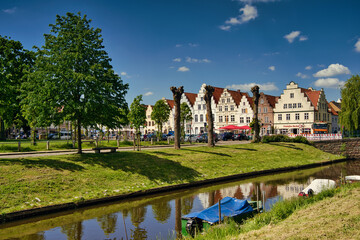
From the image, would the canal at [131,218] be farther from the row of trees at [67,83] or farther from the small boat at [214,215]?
the row of trees at [67,83]

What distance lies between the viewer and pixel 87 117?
2648 cm

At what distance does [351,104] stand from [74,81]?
55009 mm

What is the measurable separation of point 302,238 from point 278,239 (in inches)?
29.2

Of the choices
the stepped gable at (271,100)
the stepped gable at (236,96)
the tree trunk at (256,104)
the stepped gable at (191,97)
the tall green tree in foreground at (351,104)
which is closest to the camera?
the tree trunk at (256,104)

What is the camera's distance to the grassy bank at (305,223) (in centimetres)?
1033

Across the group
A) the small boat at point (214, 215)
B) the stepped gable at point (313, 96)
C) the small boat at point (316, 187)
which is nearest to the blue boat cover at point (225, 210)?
the small boat at point (214, 215)

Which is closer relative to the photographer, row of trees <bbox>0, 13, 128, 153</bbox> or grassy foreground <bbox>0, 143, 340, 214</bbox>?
grassy foreground <bbox>0, 143, 340, 214</bbox>

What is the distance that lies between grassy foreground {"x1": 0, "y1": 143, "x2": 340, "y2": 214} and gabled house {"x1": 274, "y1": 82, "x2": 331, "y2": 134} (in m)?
44.5

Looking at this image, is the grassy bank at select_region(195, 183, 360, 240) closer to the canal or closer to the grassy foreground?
the canal

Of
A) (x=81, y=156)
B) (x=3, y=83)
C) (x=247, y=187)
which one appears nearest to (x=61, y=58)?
(x=3, y=83)

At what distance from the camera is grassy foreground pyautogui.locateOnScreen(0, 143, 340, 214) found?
19469mm

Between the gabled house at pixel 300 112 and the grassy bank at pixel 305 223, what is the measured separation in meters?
67.8

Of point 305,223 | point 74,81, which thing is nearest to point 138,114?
point 74,81

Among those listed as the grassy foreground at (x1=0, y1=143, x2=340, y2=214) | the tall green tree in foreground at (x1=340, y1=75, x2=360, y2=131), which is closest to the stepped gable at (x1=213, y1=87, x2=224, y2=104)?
the tall green tree in foreground at (x1=340, y1=75, x2=360, y2=131)
